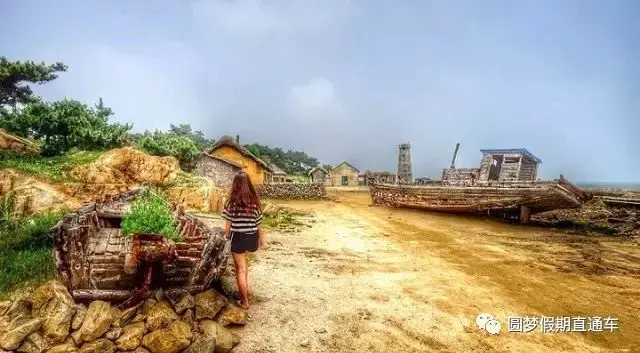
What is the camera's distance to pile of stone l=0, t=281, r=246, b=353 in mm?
4289

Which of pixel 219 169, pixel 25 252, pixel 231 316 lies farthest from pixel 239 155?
pixel 231 316

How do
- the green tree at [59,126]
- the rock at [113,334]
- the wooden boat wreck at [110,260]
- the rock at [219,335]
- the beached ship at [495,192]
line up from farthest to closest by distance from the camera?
the beached ship at [495,192]
the green tree at [59,126]
the wooden boat wreck at [110,260]
the rock at [219,335]
the rock at [113,334]

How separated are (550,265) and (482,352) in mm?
6374

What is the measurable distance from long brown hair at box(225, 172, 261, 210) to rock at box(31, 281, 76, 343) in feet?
8.46

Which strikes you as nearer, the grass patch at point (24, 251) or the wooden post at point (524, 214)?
the grass patch at point (24, 251)

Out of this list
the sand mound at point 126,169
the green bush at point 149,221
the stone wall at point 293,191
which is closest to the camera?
the green bush at point 149,221

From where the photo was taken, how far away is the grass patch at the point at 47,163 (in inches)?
429

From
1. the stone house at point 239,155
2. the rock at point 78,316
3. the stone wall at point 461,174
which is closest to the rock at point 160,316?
the rock at point 78,316

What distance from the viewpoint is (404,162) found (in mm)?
29656

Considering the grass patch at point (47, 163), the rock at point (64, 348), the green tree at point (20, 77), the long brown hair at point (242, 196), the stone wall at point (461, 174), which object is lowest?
the rock at point (64, 348)

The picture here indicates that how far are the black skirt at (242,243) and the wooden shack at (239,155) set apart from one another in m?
24.5

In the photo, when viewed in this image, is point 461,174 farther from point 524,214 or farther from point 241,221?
point 241,221

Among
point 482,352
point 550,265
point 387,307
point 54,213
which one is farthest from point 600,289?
point 54,213

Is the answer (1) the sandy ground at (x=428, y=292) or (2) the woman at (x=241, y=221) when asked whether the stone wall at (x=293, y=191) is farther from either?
(2) the woman at (x=241, y=221)
